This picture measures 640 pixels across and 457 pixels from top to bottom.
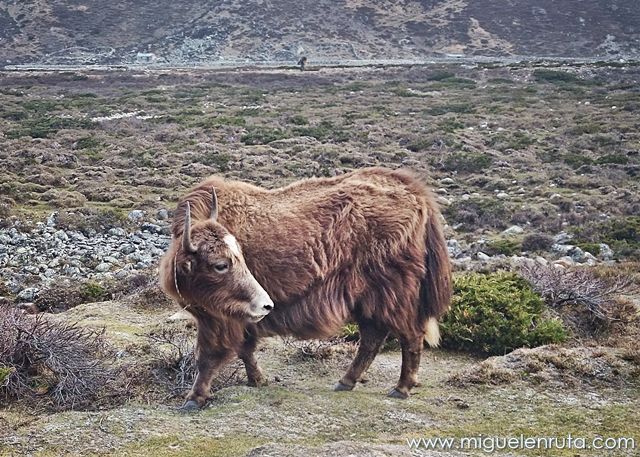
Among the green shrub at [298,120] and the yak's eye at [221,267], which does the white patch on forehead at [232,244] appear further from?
the green shrub at [298,120]

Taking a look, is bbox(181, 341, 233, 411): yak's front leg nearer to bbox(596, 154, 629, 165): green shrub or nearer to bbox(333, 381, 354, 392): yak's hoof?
bbox(333, 381, 354, 392): yak's hoof

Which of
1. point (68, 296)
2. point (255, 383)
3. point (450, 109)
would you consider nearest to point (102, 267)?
point (68, 296)

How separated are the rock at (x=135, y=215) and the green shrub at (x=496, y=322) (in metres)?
10.5

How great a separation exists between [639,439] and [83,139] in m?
26.0

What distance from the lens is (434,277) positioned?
6.50 meters

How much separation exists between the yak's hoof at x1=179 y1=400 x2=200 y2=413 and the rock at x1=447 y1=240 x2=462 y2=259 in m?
→ 9.60

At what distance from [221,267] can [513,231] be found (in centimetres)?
1244

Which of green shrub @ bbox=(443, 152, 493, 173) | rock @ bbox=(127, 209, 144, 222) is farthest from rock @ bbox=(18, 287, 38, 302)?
green shrub @ bbox=(443, 152, 493, 173)

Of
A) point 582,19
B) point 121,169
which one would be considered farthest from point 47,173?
point 582,19

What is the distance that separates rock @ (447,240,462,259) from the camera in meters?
14.8

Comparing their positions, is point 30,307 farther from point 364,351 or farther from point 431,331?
point 431,331

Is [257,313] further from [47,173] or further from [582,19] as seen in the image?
[582,19]

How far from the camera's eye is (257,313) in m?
5.51

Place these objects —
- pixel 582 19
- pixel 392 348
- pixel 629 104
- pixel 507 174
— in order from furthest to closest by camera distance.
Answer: pixel 582 19
pixel 629 104
pixel 507 174
pixel 392 348
